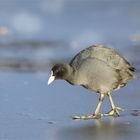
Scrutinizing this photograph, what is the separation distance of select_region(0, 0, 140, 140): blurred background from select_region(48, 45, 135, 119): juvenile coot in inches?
15.5

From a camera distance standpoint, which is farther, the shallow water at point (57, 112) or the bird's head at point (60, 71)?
the bird's head at point (60, 71)

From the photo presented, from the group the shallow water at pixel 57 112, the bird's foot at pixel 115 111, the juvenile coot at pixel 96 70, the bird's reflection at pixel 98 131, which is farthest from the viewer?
the bird's foot at pixel 115 111

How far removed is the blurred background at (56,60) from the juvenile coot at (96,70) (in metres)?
0.39

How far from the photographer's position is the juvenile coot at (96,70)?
372 inches

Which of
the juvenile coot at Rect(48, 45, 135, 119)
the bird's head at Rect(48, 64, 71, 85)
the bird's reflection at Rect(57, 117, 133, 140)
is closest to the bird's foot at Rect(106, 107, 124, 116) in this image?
the juvenile coot at Rect(48, 45, 135, 119)

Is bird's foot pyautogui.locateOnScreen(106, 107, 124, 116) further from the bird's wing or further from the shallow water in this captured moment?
the bird's wing

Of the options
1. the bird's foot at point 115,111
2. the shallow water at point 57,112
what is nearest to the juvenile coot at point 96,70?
the bird's foot at point 115,111

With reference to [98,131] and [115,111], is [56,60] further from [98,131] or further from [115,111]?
[98,131]

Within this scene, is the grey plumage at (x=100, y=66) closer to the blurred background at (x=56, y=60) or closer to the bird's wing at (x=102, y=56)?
the bird's wing at (x=102, y=56)

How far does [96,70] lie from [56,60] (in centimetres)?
586

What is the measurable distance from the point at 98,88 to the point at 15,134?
1742 mm

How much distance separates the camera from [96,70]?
9.45 m

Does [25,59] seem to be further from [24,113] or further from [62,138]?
[62,138]

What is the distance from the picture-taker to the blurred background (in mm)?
8602
